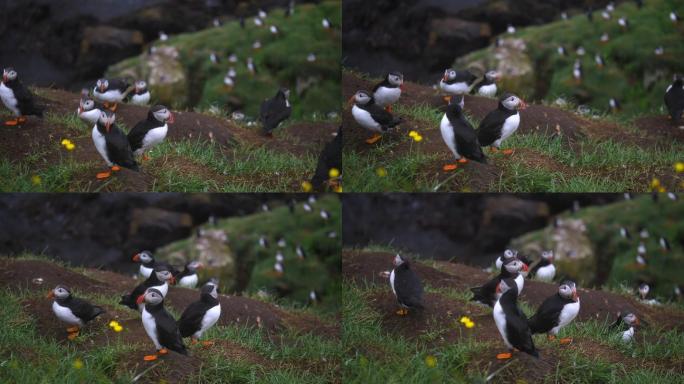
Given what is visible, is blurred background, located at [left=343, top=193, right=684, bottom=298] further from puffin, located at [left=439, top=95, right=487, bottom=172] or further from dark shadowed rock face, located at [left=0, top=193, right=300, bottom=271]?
dark shadowed rock face, located at [left=0, top=193, right=300, bottom=271]

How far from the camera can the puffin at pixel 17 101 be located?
21.1 feet

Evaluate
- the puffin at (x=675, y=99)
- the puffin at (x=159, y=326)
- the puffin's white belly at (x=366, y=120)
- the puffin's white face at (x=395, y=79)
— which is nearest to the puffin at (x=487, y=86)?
the puffin's white face at (x=395, y=79)

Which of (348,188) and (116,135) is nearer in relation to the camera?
(116,135)

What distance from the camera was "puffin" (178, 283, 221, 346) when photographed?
6023 mm

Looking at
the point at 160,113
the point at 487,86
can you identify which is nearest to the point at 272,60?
the point at 160,113

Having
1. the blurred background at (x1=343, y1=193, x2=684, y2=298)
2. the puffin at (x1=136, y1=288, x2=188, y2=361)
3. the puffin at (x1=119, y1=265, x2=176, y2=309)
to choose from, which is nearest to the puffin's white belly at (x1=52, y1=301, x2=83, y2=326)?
the puffin at (x1=119, y1=265, x2=176, y2=309)

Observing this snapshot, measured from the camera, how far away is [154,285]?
6.50 meters

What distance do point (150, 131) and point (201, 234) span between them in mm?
1354

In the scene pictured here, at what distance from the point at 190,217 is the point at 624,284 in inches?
149

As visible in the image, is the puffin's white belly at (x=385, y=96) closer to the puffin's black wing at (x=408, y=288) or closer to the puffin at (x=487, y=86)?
the puffin at (x=487, y=86)

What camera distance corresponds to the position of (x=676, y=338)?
6496 millimetres

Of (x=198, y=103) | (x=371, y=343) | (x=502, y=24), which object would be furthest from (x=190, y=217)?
(x=502, y=24)

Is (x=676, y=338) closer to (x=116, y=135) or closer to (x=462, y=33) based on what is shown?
(x=462, y=33)

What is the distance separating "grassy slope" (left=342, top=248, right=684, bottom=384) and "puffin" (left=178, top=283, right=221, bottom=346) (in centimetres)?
104
